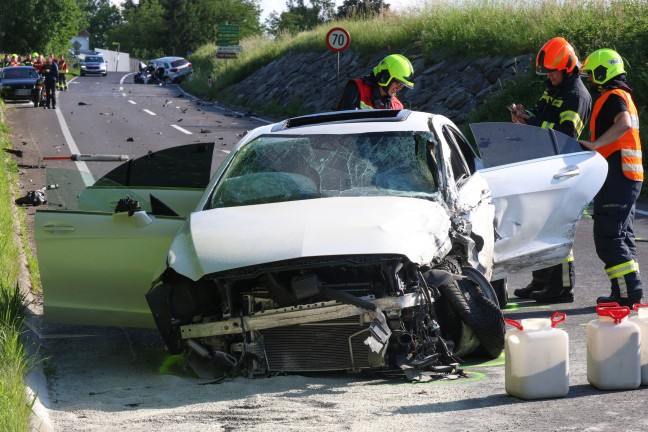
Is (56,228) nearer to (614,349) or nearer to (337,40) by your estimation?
(614,349)

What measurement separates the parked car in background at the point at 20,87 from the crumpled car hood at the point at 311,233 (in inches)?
1245

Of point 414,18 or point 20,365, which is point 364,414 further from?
point 414,18

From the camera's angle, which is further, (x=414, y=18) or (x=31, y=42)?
(x=31, y=42)

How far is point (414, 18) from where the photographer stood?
33.8 meters

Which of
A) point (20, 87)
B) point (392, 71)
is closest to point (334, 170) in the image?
Result: point (392, 71)

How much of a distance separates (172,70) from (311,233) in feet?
212

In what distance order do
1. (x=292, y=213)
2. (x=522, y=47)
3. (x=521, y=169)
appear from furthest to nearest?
(x=522, y=47), (x=521, y=169), (x=292, y=213)

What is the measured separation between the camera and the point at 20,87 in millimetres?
36594

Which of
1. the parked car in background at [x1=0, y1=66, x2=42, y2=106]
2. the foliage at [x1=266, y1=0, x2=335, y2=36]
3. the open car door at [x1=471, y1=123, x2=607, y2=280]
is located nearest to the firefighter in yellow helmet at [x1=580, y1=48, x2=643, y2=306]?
the open car door at [x1=471, y1=123, x2=607, y2=280]

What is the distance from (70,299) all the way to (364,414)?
2326mm

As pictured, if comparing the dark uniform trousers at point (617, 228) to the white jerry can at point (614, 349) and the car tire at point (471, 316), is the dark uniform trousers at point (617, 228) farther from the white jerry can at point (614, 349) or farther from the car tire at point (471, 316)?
the white jerry can at point (614, 349)

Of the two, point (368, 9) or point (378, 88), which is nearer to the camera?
point (378, 88)

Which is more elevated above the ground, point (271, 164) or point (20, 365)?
point (271, 164)

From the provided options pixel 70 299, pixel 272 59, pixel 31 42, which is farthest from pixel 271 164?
pixel 31 42
